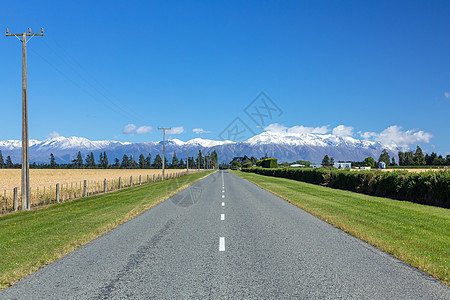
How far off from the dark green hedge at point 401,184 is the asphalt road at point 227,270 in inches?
443

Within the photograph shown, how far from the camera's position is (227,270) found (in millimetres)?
6070

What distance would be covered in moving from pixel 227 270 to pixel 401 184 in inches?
749

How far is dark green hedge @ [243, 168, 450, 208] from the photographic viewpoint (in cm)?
1770

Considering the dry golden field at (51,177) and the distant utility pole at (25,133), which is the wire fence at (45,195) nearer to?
the distant utility pole at (25,133)

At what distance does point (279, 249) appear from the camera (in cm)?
769

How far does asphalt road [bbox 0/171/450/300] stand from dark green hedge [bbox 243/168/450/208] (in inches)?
443

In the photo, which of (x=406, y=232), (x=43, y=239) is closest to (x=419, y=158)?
(x=406, y=232)

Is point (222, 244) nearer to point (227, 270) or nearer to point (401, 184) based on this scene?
point (227, 270)

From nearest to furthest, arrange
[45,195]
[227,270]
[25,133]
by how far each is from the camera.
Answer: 1. [227,270]
2. [25,133]
3. [45,195]

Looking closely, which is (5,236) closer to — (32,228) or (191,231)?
(32,228)

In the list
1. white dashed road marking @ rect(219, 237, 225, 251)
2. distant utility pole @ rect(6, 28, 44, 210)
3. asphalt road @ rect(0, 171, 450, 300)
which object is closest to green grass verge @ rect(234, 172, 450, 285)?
asphalt road @ rect(0, 171, 450, 300)

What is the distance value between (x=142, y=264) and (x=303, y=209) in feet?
35.2

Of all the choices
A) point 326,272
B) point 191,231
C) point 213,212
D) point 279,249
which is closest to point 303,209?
point 213,212

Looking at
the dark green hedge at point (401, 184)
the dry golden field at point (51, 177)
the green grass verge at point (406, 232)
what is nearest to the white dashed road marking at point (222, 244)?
the green grass verge at point (406, 232)
